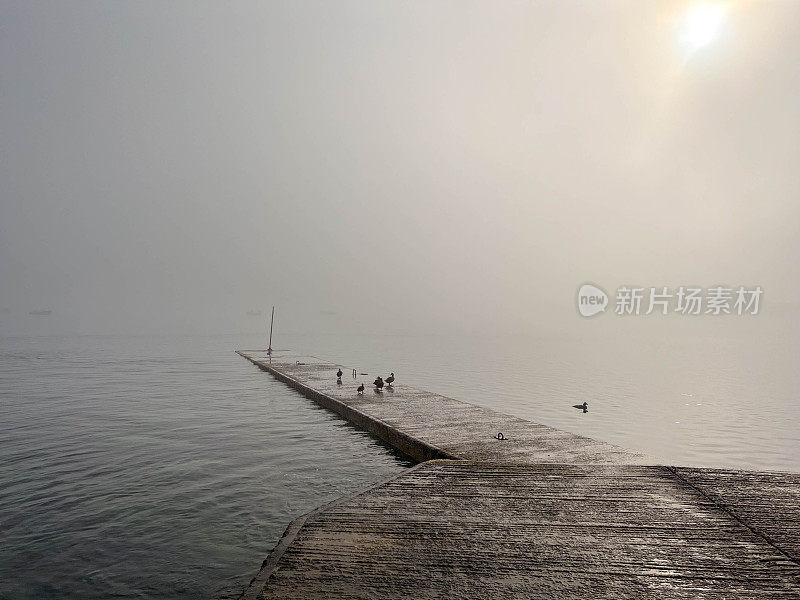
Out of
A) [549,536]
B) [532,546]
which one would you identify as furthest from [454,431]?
[532,546]

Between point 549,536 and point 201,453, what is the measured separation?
1269 cm

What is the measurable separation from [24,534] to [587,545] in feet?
33.0

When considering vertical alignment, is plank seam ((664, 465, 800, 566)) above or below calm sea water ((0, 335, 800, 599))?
above

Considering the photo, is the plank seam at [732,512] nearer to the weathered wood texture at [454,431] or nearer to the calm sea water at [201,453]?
the weathered wood texture at [454,431]

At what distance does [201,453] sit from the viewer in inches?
635

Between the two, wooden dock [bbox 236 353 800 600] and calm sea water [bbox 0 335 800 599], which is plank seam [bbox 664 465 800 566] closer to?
wooden dock [bbox 236 353 800 600]

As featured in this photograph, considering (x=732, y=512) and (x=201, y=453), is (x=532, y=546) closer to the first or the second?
(x=732, y=512)

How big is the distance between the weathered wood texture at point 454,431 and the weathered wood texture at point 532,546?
2.48m

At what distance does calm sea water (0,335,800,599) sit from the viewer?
8.70 metres

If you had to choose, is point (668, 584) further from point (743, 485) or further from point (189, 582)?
point (189, 582)

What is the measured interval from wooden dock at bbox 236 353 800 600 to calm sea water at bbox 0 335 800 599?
2977 mm

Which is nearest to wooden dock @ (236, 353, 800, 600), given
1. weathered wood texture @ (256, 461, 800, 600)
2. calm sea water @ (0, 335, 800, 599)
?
weathered wood texture @ (256, 461, 800, 600)

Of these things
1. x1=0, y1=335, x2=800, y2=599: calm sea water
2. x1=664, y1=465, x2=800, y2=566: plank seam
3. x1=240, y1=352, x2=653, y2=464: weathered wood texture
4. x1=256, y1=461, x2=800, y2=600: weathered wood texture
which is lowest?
x1=0, y1=335, x2=800, y2=599: calm sea water

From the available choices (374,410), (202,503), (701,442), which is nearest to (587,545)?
(202,503)
